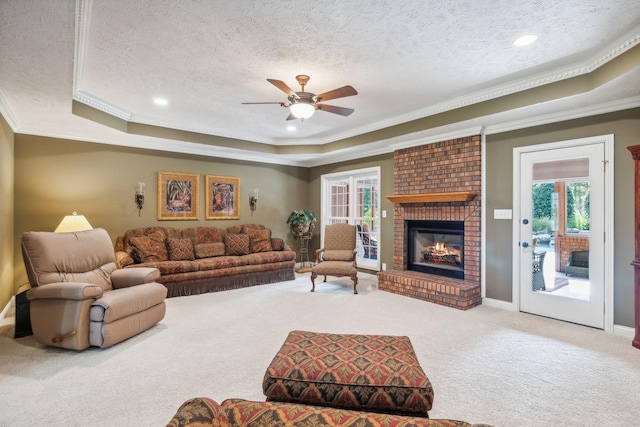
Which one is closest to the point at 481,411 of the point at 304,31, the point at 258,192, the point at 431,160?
the point at 304,31

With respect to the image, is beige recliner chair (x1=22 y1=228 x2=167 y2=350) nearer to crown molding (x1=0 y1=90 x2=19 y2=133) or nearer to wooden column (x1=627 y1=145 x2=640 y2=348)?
crown molding (x1=0 y1=90 x2=19 y2=133)

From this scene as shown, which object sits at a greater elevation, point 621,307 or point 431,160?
point 431,160

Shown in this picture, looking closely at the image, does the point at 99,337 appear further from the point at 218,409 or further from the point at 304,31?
the point at 304,31

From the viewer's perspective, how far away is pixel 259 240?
6195mm

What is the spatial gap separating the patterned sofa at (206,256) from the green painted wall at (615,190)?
3507 mm

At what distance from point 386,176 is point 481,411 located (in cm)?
436

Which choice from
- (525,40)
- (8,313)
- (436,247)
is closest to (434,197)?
(436,247)

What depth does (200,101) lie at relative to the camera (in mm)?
4176

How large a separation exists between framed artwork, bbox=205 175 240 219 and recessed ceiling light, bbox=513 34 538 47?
5.24 m

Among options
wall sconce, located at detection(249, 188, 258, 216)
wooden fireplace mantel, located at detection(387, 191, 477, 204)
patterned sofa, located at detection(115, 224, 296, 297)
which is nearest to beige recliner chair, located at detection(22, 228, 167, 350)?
patterned sofa, located at detection(115, 224, 296, 297)

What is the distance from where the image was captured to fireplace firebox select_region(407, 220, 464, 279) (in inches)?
193

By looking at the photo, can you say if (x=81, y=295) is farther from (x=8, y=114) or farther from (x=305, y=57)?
(x=305, y=57)

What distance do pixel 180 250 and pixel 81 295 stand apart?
240 cm

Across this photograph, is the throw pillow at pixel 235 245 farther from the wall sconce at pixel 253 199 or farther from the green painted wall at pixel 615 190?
the green painted wall at pixel 615 190
